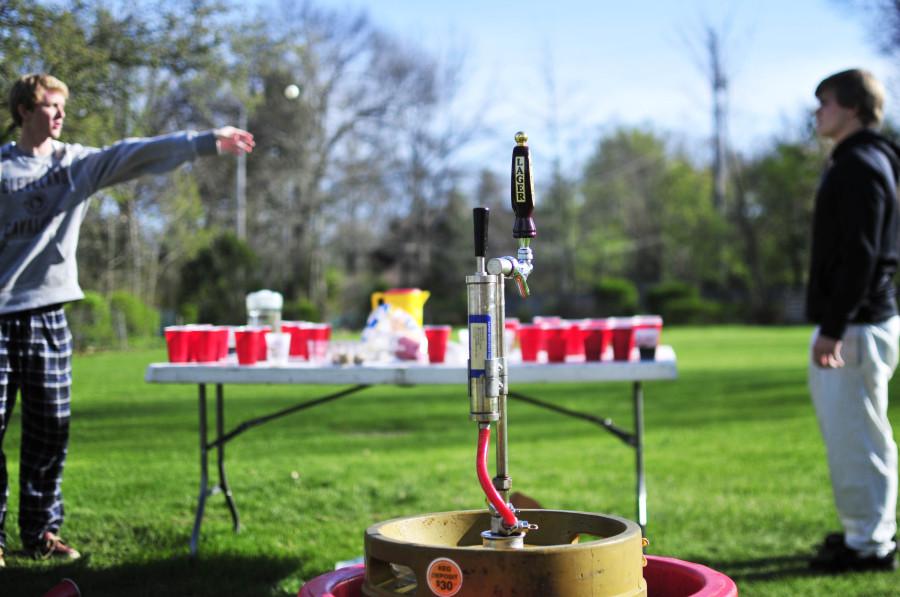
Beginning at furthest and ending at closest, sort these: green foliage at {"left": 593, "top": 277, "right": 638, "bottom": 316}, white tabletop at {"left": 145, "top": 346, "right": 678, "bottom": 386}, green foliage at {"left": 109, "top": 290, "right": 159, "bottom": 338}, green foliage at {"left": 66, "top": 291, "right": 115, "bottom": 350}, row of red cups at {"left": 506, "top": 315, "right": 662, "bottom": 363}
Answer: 1. green foliage at {"left": 593, "top": 277, "right": 638, "bottom": 316}
2. green foliage at {"left": 109, "top": 290, "right": 159, "bottom": 338}
3. green foliage at {"left": 66, "top": 291, "right": 115, "bottom": 350}
4. row of red cups at {"left": 506, "top": 315, "right": 662, "bottom": 363}
5. white tabletop at {"left": 145, "top": 346, "right": 678, "bottom": 386}

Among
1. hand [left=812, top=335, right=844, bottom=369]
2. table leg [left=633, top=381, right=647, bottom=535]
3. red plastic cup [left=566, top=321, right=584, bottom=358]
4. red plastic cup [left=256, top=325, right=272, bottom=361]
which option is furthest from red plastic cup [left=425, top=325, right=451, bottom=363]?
hand [left=812, top=335, right=844, bottom=369]

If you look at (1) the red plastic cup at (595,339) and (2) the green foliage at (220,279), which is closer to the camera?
(1) the red plastic cup at (595,339)

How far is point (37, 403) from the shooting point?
3906 millimetres

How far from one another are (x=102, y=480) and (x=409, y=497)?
5.93ft

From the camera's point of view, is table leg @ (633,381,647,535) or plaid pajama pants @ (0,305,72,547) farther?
table leg @ (633,381,647,535)

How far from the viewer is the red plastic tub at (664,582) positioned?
2.05 m

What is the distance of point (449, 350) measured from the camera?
3.99 meters

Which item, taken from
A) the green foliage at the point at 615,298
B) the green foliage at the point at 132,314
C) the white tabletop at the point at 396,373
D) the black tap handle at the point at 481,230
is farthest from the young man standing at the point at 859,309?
the green foliage at the point at 615,298

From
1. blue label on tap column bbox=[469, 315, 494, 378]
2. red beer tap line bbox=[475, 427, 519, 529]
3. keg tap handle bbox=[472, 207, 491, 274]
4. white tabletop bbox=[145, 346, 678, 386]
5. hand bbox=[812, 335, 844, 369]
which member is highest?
keg tap handle bbox=[472, 207, 491, 274]

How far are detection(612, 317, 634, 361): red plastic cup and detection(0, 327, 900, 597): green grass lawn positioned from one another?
105 cm

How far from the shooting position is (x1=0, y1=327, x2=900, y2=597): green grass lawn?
13.7 feet

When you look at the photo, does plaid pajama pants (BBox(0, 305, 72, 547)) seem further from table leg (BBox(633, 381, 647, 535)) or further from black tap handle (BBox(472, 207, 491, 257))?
black tap handle (BBox(472, 207, 491, 257))

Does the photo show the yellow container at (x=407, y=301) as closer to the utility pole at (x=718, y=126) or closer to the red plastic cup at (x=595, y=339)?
the red plastic cup at (x=595, y=339)

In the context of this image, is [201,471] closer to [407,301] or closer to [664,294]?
[407,301]
